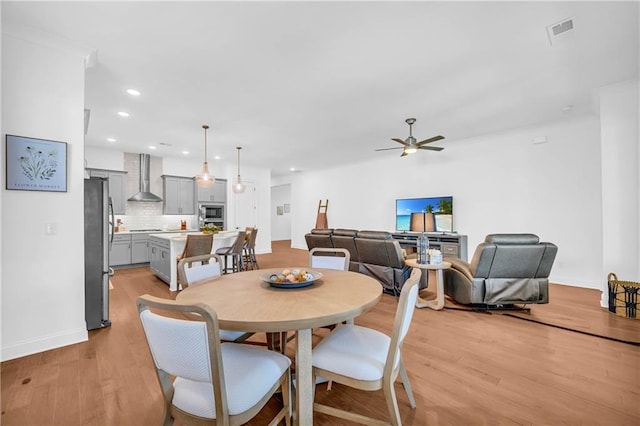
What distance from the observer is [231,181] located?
8.13 metres

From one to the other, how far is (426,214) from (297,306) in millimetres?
4852

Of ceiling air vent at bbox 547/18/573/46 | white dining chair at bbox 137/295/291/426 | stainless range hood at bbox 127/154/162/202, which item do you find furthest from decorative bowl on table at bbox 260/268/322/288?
stainless range hood at bbox 127/154/162/202

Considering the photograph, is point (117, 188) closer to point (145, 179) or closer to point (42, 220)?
point (145, 179)

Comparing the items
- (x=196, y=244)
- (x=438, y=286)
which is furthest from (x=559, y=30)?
(x=196, y=244)

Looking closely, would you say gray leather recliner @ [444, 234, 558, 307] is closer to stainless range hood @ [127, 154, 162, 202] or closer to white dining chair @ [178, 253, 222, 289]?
white dining chair @ [178, 253, 222, 289]

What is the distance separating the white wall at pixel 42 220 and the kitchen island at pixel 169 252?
1.92 m

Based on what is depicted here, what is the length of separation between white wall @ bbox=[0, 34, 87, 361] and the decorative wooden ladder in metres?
6.76

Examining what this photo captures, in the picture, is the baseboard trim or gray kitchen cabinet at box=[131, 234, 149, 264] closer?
the baseboard trim

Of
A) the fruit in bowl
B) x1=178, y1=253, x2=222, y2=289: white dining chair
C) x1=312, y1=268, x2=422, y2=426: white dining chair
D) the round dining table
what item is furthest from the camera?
x1=178, y1=253, x2=222, y2=289: white dining chair

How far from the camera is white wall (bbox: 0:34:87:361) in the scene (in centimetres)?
230

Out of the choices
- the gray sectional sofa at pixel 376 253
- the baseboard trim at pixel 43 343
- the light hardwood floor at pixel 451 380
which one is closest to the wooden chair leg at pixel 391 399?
the light hardwood floor at pixel 451 380

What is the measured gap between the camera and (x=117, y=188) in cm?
642

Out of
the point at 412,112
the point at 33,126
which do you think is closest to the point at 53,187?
the point at 33,126

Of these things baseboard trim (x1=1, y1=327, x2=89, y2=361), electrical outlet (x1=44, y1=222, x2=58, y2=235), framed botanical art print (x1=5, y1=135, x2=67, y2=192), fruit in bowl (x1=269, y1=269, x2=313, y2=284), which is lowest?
baseboard trim (x1=1, y1=327, x2=89, y2=361)
